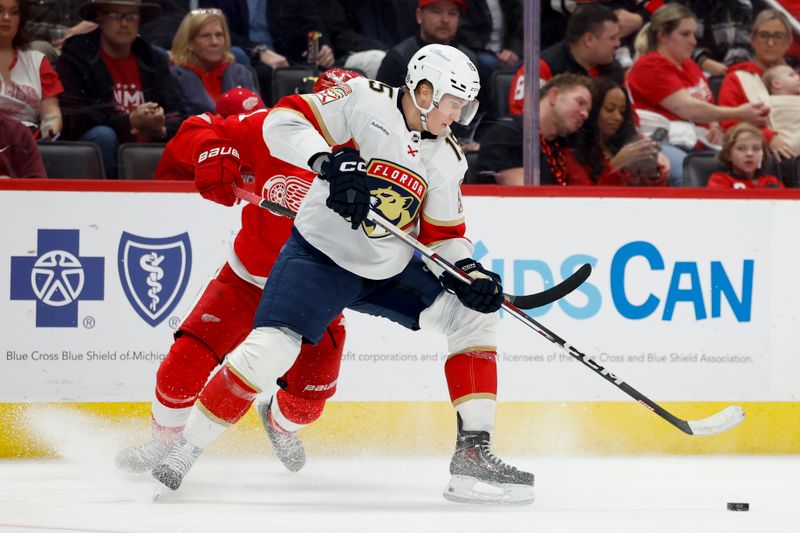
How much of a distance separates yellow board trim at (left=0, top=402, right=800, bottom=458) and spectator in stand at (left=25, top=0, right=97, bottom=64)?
1.33 meters

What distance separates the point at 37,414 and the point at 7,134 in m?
1.00

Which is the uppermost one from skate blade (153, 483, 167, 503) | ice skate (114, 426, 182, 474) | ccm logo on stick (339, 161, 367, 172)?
ccm logo on stick (339, 161, 367, 172)

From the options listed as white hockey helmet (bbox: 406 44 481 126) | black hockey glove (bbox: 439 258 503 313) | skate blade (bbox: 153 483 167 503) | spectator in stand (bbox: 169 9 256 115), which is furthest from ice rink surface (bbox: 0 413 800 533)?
spectator in stand (bbox: 169 9 256 115)

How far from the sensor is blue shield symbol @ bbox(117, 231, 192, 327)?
13.8 feet

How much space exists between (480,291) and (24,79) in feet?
7.19

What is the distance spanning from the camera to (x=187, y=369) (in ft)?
11.6

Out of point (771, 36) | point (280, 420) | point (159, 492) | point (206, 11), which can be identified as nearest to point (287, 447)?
point (280, 420)

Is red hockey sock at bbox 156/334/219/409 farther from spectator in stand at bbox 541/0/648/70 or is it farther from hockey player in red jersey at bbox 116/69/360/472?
spectator in stand at bbox 541/0/648/70

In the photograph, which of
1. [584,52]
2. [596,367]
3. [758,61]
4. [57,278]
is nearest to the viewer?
[596,367]

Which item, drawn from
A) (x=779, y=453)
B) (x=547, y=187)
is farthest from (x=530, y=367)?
(x=779, y=453)

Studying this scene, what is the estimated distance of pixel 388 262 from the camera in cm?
321

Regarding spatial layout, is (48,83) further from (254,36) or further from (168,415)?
(168,415)

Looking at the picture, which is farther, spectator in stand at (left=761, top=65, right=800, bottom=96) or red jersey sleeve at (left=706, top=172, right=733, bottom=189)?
spectator in stand at (left=761, top=65, right=800, bottom=96)

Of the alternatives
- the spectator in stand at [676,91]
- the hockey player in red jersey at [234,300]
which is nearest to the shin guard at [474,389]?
the hockey player in red jersey at [234,300]
